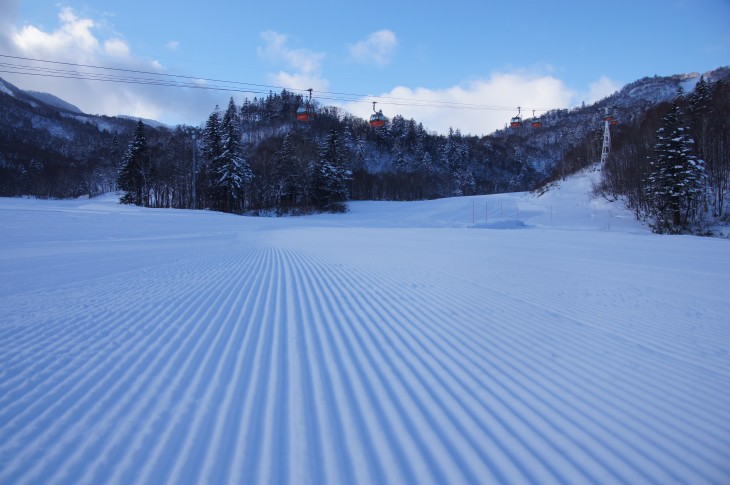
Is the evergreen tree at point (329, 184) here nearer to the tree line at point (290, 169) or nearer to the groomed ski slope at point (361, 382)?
the tree line at point (290, 169)

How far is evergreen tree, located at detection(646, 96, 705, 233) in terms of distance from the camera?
20812 millimetres

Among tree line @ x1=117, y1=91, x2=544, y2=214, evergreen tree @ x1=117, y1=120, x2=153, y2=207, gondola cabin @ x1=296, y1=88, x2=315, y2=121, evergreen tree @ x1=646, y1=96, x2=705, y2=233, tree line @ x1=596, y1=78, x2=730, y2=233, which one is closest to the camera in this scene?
gondola cabin @ x1=296, y1=88, x2=315, y2=121

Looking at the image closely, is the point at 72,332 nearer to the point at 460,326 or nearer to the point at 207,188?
the point at 460,326

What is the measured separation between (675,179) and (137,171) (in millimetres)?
51435

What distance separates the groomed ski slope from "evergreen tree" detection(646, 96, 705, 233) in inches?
789

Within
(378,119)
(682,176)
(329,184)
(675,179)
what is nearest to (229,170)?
(329,184)

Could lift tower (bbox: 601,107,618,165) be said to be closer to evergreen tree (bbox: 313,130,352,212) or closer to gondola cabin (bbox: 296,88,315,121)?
evergreen tree (bbox: 313,130,352,212)

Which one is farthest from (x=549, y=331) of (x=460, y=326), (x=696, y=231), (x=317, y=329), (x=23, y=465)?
(x=696, y=231)

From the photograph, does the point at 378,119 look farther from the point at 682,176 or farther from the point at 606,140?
the point at 606,140

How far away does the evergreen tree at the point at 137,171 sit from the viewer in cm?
4044

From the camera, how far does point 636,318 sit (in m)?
4.29

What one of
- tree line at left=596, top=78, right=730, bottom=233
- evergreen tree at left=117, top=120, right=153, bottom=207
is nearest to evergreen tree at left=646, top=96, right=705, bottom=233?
tree line at left=596, top=78, right=730, bottom=233

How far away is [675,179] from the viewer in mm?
21031

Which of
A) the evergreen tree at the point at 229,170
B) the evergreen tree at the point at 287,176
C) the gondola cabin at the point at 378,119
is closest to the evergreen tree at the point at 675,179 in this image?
the gondola cabin at the point at 378,119
